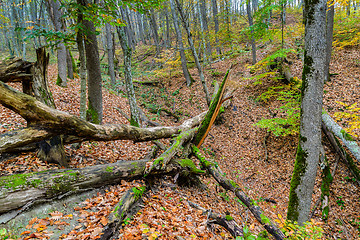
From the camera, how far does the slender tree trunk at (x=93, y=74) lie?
5750 millimetres

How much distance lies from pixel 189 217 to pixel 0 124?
5615 millimetres

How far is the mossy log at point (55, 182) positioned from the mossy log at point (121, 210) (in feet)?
1.89

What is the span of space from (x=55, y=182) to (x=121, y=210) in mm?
1313

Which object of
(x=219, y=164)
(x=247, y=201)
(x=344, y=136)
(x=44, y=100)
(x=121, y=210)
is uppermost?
(x=44, y=100)

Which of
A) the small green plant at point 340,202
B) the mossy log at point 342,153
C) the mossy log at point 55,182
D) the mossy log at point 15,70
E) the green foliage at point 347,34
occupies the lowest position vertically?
the small green plant at point 340,202

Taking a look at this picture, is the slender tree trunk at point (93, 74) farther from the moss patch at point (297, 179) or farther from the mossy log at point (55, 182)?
the moss patch at point (297, 179)

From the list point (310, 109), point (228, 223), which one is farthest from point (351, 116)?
point (228, 223)

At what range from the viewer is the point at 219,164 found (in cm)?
828

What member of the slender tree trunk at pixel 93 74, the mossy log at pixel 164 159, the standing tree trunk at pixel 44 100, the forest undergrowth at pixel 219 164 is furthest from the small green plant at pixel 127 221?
the slender tree trunk at pixel 93 74

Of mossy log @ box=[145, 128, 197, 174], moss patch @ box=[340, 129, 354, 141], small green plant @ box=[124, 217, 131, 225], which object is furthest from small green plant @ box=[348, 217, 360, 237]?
small green plant @ box=[124, 217, 131, 225]

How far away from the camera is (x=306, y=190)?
13.7ft

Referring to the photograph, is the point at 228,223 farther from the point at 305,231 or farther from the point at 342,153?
the point at 342,153

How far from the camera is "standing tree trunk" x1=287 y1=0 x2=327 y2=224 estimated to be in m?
3.80

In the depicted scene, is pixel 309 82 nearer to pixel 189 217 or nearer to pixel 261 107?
pixel 189 217
